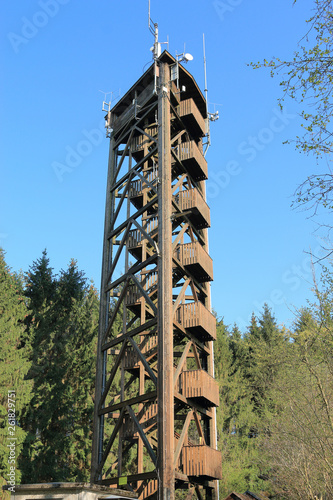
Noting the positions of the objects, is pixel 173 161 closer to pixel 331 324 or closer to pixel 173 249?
pixel 173 249

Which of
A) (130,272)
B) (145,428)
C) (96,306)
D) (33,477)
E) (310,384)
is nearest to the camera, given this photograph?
(310,384)

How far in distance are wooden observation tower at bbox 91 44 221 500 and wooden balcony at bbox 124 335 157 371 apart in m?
0.04

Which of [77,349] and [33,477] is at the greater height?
[77,349]

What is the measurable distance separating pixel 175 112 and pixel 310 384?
11.9m

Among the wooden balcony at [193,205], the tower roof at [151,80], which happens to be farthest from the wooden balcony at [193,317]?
the tower roof at [151,80]

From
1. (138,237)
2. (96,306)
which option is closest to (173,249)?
(138,237)

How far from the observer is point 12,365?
22531 mm

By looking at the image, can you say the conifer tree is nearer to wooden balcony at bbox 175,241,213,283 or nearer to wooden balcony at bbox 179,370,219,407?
wooden balcony at bbox 179,370,219,407

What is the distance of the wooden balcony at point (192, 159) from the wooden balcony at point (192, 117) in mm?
1368

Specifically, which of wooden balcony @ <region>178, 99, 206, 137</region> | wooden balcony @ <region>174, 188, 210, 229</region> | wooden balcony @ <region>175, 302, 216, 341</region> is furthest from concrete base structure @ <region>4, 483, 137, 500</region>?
wooden balcony @ <region>178, 99, 206, 137</region>

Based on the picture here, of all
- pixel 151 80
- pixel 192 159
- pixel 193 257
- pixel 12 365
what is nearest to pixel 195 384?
pixel 193 257

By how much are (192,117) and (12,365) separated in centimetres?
1318

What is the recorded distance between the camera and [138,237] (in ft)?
64.6

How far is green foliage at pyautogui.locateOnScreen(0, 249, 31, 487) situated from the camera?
20891 mm
